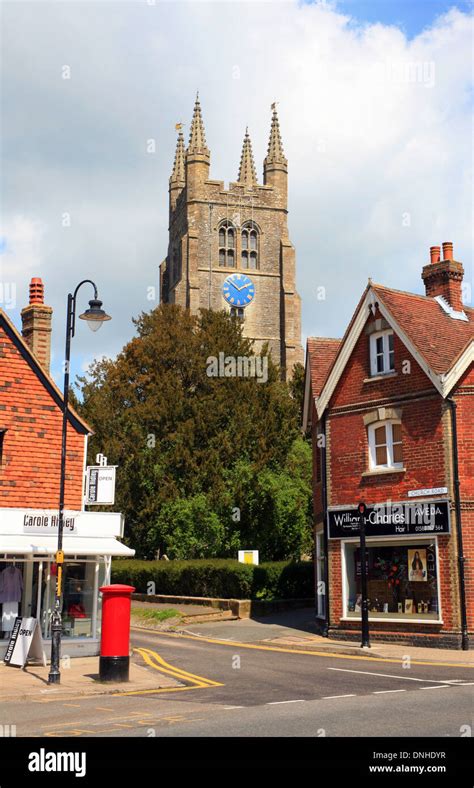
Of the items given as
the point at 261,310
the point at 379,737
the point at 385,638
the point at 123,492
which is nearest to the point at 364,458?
the point at 385,638

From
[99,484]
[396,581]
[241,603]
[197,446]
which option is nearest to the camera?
[99,484]

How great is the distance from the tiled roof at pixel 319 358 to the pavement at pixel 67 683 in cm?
1313

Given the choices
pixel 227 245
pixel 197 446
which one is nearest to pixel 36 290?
pixel 197 446

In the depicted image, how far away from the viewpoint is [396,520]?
25.1 m

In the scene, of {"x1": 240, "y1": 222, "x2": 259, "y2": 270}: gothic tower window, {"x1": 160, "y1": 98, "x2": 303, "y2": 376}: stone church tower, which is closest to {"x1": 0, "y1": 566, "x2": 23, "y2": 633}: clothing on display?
{"x1": 160, "y1": 98, "x2": 303, "y2": 376}: stone church tower

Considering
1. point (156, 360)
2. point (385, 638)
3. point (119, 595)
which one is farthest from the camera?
point (156, 360)

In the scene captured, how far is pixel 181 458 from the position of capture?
4275 centimetres

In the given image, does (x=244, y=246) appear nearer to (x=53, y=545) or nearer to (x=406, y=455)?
(x=406, y=455)

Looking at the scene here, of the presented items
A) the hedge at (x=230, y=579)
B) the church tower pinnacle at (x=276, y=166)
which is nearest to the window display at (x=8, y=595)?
the hedge at (x=230, y=579)

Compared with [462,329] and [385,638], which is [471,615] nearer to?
[385,638]

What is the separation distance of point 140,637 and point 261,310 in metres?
66.0

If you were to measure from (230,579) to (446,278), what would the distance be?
1522cm

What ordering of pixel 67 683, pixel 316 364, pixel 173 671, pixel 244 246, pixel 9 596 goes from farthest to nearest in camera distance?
pixel 244 246 → pixel 316 364 → pixel 9 596 → pixel 173 671 → pixel 67 683

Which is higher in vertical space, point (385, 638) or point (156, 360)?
point (156, 360)
